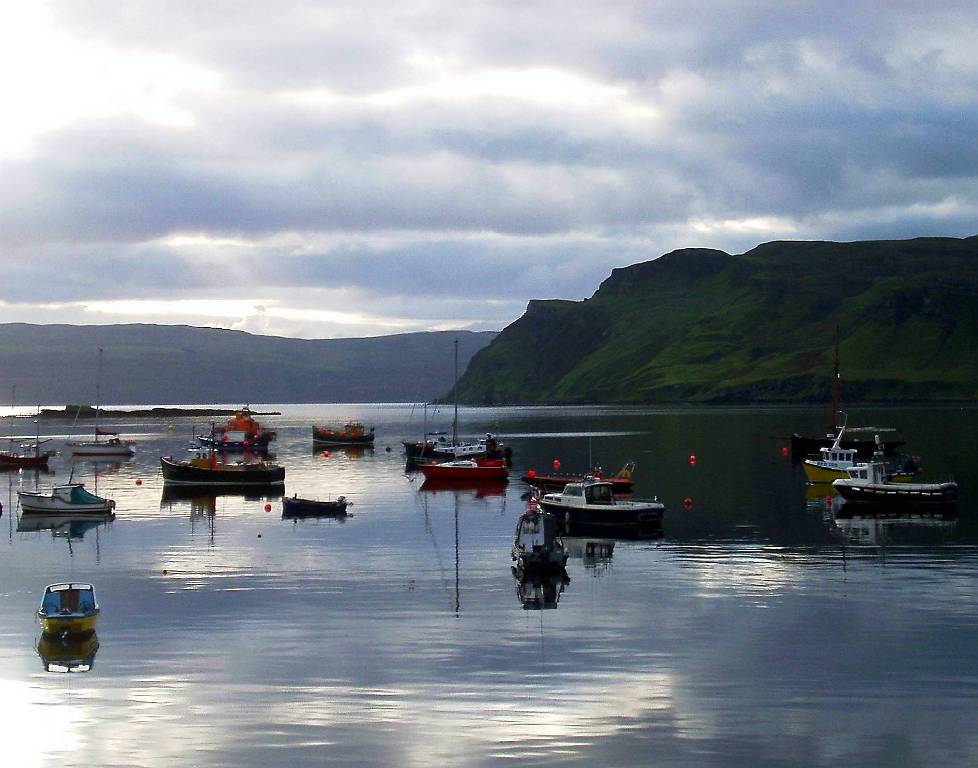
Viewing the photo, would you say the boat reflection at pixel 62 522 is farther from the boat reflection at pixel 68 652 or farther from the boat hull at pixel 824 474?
the boat hull at pixel 824 474

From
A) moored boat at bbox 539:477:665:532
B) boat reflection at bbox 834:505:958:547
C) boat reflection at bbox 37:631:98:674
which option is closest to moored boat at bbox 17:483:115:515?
moored boat at bbox 539:477:665:532

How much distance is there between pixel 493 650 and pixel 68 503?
59.5 m

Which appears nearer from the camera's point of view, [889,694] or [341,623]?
[889,694]

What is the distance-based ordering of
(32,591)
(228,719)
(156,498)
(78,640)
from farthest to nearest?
1. (156,498)
2. (32,591)
3. (78,640)
4. (228,719)

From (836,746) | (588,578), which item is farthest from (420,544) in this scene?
(836,746)

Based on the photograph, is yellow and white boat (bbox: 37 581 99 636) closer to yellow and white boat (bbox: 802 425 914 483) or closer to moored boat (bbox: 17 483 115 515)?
moored boat (bbox: 17 483 115 515)

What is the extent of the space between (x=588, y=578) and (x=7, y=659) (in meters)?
28.0

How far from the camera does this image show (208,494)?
116m

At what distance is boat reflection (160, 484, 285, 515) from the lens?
105812mm

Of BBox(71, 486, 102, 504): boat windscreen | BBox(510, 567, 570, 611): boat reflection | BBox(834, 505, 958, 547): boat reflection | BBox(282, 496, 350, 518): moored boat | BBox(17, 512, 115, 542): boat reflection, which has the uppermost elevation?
BBox(71, 486, 102, 504): boat windscreen

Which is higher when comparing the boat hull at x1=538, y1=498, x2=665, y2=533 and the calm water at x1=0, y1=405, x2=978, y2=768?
the boat hull at x1=538, y1=498, x2=665, y2=533

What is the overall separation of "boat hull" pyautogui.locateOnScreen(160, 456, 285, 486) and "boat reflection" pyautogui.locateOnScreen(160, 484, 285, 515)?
24.7 inches

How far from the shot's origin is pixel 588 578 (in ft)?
200

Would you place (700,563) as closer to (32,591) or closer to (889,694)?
(889,694)
